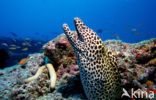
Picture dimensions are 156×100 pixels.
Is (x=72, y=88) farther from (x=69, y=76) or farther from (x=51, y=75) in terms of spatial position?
(x=51, y=75)

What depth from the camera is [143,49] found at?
4.48m

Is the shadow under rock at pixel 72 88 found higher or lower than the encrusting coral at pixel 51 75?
lower

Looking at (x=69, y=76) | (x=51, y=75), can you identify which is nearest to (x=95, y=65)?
(x=69, y=76)

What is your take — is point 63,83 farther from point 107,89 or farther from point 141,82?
point 141,82

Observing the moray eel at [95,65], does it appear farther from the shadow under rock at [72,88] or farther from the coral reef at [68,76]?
the shadow under rock at [72,88]

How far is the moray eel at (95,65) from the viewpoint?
102 inches

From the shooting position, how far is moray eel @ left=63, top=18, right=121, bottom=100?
2.58m

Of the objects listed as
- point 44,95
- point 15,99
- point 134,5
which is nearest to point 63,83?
point 44,95

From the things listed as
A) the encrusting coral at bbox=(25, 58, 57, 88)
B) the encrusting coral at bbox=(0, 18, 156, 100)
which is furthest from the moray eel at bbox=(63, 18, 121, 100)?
the encrusting coral at bbox=(25, 58, 57, 88)

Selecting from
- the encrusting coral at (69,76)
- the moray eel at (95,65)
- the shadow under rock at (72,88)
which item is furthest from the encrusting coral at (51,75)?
the moray eel at (95,65)

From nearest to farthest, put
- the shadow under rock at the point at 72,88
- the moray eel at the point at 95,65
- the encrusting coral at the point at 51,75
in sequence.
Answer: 1. the moray eel at the point at 95,65
2. the shadow under rock at the point at 72,88
3. the encrusting coral at the point at 51,75

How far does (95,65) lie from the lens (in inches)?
101

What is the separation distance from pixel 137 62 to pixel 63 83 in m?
2.87

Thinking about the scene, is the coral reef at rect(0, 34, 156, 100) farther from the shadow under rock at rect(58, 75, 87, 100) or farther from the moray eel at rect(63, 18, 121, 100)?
the moray eel at rect(63, 18, 121, 100)
